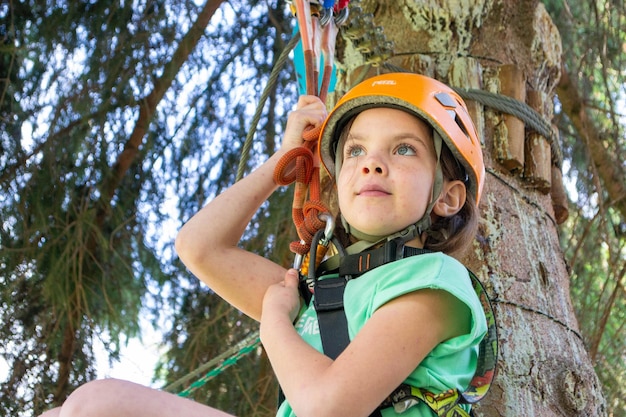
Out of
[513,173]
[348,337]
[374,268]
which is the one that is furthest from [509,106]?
[348,337]

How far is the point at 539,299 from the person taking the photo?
220 centimetres

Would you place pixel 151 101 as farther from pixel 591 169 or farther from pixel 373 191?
pixel 373 191

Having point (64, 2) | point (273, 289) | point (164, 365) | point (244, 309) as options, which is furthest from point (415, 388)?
point (64, 2)

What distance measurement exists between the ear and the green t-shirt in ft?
0.68

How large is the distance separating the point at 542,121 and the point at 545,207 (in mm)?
236

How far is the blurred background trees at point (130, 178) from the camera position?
12.1 feet

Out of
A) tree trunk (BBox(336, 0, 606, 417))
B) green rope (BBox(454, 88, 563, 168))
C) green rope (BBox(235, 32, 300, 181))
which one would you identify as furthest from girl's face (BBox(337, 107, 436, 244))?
green rope (BBox(454, 88, 563, 168))

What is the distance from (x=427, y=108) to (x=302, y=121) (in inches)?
14.2

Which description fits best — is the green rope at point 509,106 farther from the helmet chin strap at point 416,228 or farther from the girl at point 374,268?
the helmet chin strap at point 416,228

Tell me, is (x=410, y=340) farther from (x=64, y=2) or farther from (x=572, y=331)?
(x=64, y=2)

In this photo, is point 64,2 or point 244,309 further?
point 64,2

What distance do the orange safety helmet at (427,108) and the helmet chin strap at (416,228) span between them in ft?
0.10

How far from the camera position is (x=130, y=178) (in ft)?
12.9

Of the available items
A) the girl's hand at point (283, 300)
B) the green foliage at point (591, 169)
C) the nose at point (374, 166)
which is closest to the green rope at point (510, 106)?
the nose at point (374, 166)
